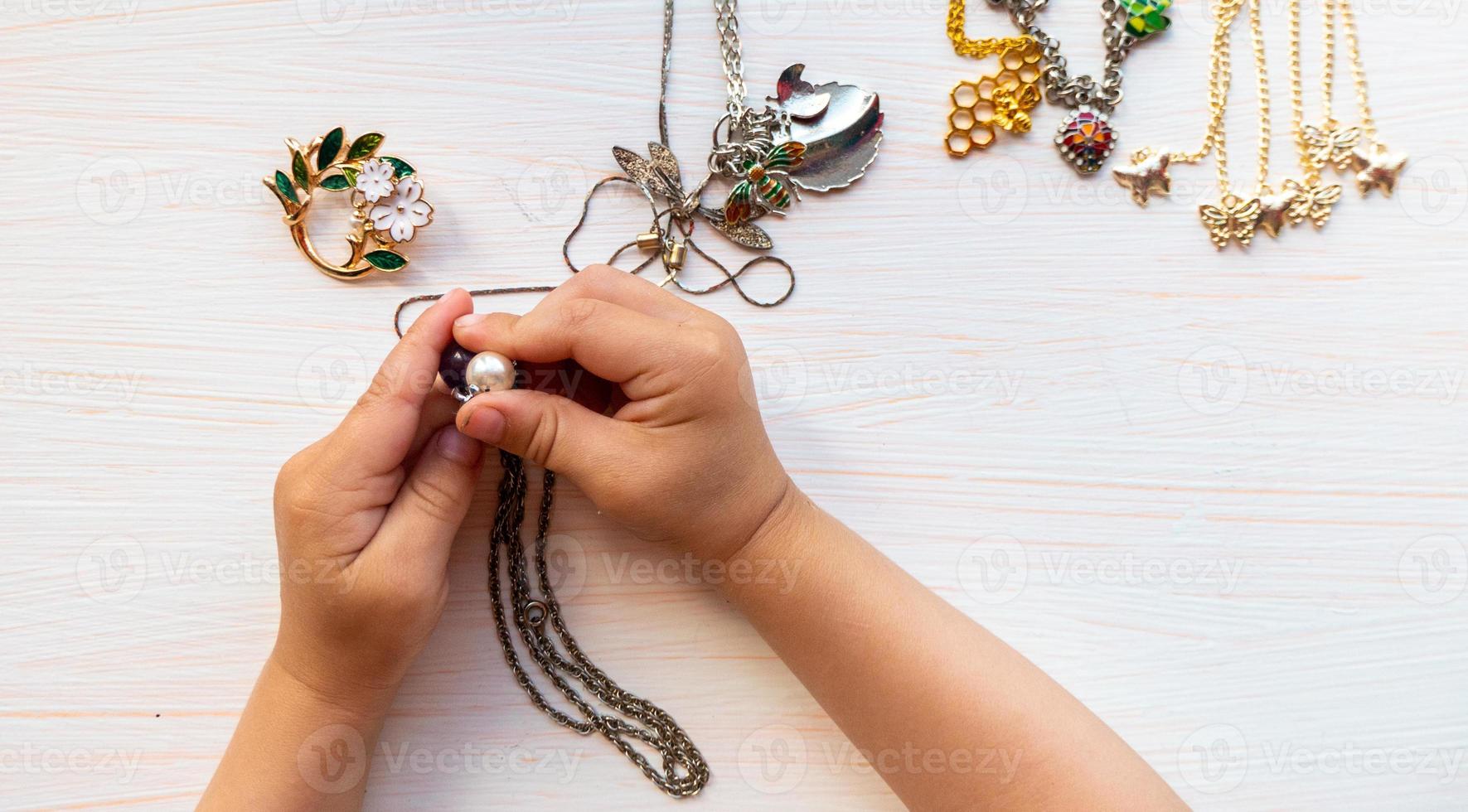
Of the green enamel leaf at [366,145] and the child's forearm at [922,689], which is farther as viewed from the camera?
the green enamel leaf at [366,145]

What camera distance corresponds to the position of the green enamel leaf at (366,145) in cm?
116

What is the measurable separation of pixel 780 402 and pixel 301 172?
704mm

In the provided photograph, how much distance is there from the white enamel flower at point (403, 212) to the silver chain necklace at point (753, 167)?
190mm

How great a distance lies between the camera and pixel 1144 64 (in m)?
1.29

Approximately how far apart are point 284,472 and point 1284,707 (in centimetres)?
131

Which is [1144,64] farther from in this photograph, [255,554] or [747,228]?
[255,554]

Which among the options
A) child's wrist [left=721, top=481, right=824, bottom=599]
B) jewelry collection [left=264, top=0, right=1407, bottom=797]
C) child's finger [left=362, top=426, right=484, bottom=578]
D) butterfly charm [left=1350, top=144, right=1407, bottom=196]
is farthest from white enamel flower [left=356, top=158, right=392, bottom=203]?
butterfly charm [left=1350, top=144, right=1407, bottom=196]

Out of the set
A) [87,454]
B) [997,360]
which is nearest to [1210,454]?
[997,360]

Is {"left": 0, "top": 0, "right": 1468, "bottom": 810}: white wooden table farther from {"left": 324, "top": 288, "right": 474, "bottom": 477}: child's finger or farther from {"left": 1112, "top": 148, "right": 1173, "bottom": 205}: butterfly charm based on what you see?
{"left": 324, "top": 288, "right": 474, "bottom": 477}: child's finger

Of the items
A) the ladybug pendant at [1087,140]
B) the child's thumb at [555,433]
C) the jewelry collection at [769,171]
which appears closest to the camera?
the child's thumb at [555,433]

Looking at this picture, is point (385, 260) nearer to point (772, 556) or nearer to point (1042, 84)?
point (772, 556)

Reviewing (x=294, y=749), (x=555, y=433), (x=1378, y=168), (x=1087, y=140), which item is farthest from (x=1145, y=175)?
(x=294, y=749)

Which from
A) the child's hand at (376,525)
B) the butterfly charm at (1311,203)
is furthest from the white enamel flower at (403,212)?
the butterfly charm at (1311,203)

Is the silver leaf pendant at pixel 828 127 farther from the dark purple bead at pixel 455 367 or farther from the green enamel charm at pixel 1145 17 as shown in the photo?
the dark purple bead at pixel 455 367
